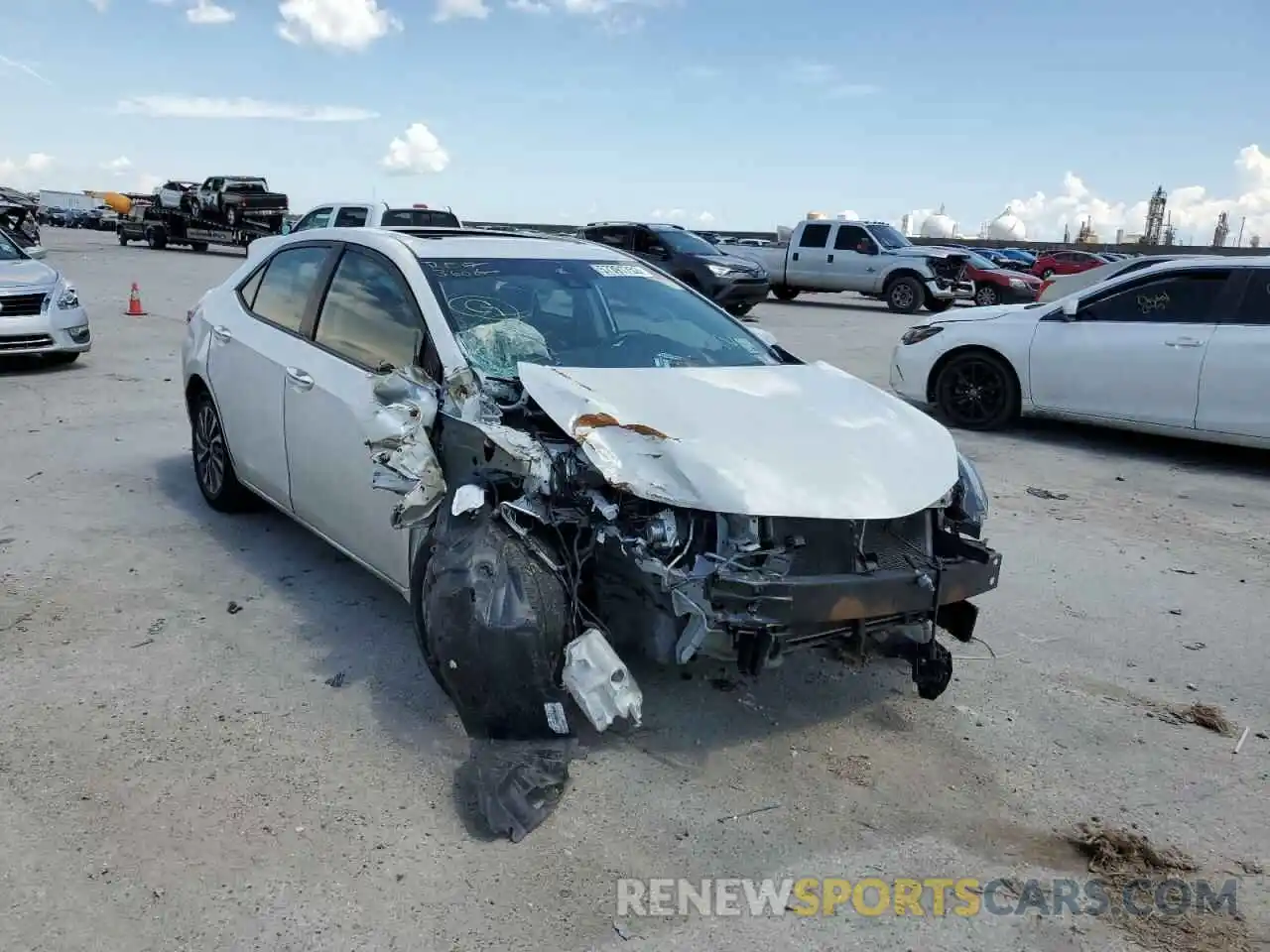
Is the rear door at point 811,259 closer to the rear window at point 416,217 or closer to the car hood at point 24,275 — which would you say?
the rear window at point 416,217

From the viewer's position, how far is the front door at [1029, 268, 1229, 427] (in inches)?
316

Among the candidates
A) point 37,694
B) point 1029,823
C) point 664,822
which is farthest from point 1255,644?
point 37,694

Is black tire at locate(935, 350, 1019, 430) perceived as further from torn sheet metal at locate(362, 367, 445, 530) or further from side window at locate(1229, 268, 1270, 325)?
torn sheet metal at locate(362, 367, 445, 530)

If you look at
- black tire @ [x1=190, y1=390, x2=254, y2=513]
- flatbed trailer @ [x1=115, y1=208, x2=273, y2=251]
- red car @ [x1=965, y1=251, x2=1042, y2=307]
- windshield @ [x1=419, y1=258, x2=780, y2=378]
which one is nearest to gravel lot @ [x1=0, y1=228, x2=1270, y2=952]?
black tire @ [x1=190, y1=390, x2=254, y2=513]

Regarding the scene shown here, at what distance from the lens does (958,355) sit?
932cm

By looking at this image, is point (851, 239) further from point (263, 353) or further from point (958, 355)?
point (263, 353)

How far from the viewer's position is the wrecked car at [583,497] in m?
3.22

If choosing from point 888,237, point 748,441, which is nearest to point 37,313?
point 748,441

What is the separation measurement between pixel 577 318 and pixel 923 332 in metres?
5.94

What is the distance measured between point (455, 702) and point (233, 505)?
304 cm

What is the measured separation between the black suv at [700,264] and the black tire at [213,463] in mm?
12374

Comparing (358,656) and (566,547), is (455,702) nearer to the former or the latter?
(566,547)

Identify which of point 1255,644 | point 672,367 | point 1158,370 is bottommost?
point 1255,644

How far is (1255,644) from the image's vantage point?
4660 millimetres
